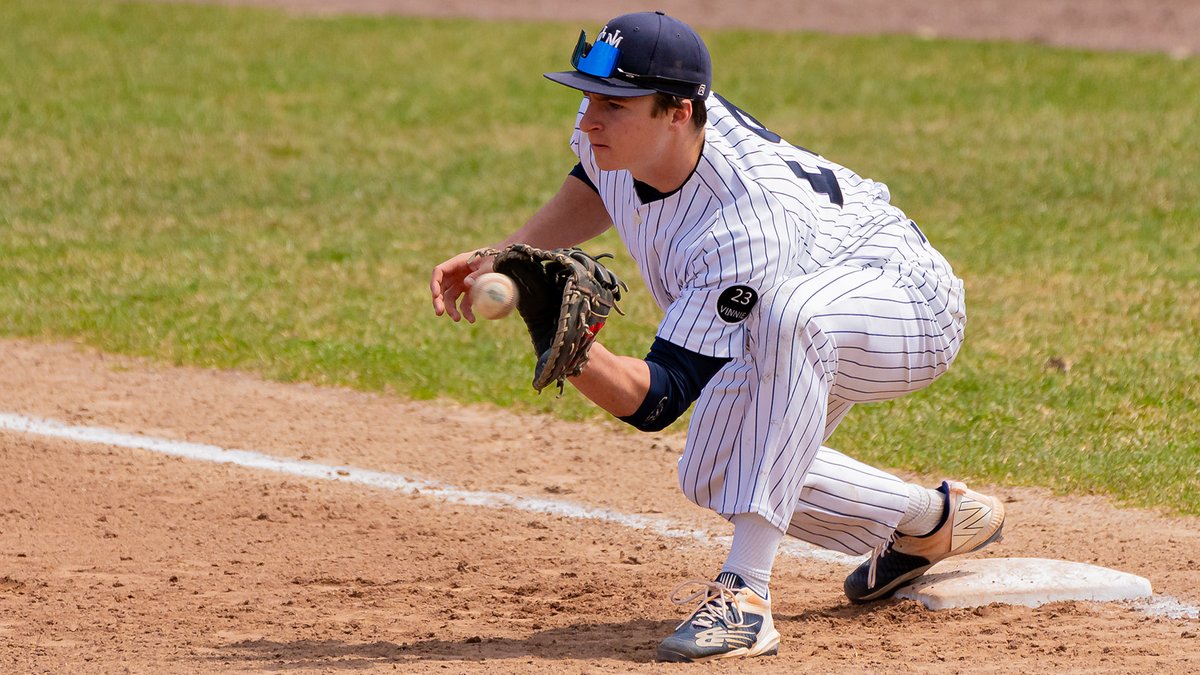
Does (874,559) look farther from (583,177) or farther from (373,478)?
(373,478)

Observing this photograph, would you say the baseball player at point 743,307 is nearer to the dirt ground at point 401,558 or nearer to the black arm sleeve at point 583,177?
the black arm sleeve at point 583,177

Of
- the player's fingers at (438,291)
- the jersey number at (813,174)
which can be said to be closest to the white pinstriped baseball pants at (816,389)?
the jersey number at (813,174)

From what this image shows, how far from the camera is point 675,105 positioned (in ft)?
11.4

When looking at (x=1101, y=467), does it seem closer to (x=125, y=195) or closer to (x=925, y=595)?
(x=925, y=595)

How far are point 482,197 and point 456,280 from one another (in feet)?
19.2

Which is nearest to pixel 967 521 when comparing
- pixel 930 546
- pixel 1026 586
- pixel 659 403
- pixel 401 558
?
pixel 930 546

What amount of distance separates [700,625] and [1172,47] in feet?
37.8

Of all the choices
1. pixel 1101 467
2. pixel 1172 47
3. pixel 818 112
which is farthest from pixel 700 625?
pixel 1172 47

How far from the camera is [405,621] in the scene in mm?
3943

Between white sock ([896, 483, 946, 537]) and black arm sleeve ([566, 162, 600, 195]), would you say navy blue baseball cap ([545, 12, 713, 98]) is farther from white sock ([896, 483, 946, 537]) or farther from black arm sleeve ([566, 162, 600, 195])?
white sock ([896, 483, 946, 537])

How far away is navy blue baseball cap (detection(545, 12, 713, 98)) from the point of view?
341 centimetres

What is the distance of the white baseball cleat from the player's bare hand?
1.22 meters

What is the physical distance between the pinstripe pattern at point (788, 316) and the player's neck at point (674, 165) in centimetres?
2

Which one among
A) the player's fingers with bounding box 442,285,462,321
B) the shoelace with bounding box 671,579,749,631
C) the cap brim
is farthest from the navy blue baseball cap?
the shoelace with bounding box 671,579,749,631
